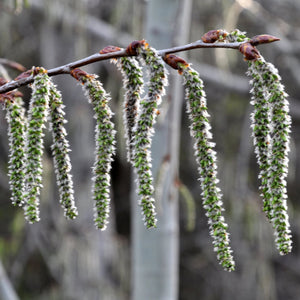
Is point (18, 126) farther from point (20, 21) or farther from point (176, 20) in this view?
point (20, 21)

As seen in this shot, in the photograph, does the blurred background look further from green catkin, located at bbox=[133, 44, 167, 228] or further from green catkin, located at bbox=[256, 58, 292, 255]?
green catkin, located at bbox=[256, 58, 292, 255]

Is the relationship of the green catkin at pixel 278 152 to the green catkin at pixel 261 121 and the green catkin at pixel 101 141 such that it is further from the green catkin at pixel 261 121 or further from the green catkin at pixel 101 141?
the green catkin at pixel 101 141

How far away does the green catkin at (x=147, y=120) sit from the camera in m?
0.60

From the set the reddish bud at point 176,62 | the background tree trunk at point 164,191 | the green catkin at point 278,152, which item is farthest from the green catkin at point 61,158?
the background tree trunk at point 164,191

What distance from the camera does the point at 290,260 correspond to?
16.3 feet

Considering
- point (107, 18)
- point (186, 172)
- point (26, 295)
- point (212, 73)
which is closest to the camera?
point (212, 73)

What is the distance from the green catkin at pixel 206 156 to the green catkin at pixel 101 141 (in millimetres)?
110

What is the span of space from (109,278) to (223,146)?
4.86ft

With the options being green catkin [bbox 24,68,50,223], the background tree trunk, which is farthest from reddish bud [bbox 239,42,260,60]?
the background tree trunk

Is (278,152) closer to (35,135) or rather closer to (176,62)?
(176,62)

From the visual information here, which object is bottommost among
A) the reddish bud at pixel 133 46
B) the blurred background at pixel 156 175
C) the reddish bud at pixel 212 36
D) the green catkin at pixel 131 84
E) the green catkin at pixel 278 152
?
the green catkin at pixel 278 152

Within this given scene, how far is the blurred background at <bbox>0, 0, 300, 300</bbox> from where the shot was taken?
66.0 inches

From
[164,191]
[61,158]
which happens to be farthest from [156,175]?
[61,158]

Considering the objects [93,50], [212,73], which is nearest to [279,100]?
[212,73]
